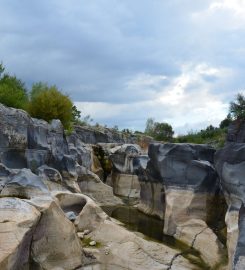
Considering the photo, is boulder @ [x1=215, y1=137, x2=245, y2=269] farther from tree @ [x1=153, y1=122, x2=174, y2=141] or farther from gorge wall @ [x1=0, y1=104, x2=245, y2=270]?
tree @ [x1=153, y1=122, x2=174, y2=141]

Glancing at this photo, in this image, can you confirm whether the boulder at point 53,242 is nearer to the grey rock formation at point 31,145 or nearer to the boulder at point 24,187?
the boulder at point 24,187

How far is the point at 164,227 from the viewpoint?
48.0 ft

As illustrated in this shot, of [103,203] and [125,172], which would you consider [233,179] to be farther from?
[125,172]

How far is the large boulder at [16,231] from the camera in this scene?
24.6ft

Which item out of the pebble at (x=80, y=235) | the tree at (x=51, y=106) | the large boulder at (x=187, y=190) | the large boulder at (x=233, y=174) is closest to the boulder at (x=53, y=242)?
the pebble at (x=80, y=235)

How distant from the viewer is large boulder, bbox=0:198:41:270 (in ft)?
24.6

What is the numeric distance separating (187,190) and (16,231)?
788 centimetres

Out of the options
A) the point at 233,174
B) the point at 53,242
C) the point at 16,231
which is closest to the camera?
the point at 16,231


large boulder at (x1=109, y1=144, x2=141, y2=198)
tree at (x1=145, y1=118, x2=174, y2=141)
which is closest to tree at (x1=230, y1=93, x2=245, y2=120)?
large boulder at (x1=109, y1=144, x2=141, y2=198)

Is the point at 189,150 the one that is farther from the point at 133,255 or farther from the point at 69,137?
the point at 69,137

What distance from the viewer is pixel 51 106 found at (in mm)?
28250

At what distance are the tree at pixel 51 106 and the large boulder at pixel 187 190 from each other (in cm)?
1278

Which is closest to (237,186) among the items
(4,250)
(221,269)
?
(221,269)

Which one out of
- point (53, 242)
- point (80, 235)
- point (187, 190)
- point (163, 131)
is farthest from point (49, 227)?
point (163, 131)
